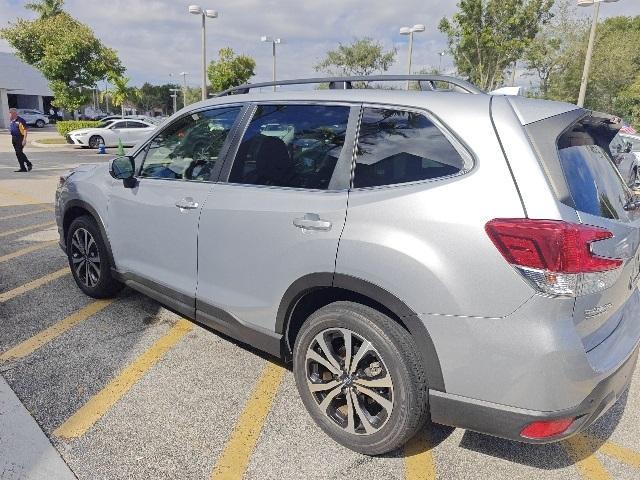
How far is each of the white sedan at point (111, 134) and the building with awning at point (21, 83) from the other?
2790cm

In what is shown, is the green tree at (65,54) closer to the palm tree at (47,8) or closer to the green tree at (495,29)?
the palm tree at (47,8)

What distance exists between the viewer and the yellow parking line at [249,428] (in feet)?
7.36

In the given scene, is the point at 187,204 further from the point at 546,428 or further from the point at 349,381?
the point at 546,428

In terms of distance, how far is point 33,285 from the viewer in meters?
4.44

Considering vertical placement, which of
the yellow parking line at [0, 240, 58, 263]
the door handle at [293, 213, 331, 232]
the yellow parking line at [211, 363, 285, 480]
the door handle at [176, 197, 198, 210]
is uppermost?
the door handle at [293, 213, 331, 232]

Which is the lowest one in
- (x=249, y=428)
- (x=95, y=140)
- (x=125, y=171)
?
(x=249, y=428)

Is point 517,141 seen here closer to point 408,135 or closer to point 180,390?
point 408,135

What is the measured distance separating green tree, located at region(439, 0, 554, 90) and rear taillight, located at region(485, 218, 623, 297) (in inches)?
993

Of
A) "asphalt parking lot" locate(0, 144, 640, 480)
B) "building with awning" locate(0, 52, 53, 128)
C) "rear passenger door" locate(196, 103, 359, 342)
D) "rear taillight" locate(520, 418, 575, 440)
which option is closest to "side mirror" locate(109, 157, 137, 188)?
"rear passenger door" locate(196, 103, 359, 342)

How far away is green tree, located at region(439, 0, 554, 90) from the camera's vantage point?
2291 centimetres

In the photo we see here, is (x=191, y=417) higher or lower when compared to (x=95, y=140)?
lower

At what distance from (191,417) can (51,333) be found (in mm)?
1633

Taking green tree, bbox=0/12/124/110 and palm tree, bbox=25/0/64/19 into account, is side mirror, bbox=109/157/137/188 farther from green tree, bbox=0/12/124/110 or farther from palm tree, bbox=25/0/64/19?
palm tree, bbox=25/0/64/19

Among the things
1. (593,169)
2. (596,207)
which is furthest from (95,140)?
(596,207)
